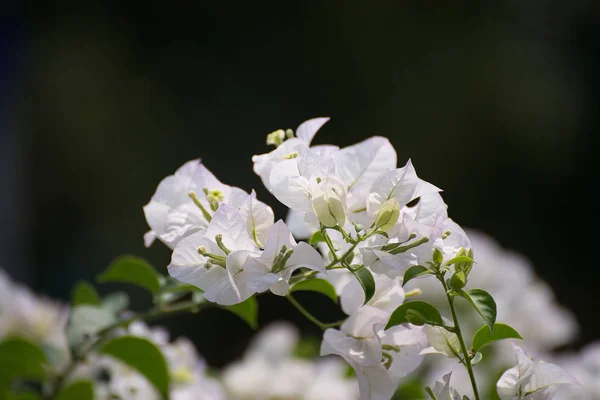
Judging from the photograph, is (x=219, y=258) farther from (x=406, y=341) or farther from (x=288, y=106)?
(x=288, y=106)

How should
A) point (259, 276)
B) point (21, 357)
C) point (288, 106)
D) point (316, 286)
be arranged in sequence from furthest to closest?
point (288, 106), point (21, 357), point (316, 286), point (259, 276)

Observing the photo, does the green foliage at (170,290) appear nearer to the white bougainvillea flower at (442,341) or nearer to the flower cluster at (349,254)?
the flower cluster at (349,254)

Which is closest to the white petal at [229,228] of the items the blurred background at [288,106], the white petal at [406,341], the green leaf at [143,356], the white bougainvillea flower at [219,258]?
the white bougainvillea flower at [219,258]

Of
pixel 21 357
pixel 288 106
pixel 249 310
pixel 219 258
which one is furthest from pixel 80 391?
pixel 288 106

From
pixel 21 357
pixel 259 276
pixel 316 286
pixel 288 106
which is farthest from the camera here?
pixel 288 106

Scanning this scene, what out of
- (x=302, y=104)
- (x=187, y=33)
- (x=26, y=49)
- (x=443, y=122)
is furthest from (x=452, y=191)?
(x=26, y=49)

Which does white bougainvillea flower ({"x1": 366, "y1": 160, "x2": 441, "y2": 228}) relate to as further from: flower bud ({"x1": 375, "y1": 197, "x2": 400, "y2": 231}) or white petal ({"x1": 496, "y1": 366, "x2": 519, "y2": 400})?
white petal ({"x1": 496, "y1": 366, "x2": 519, "y2": 400})

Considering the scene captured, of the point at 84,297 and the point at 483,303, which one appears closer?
the point at 483,303
